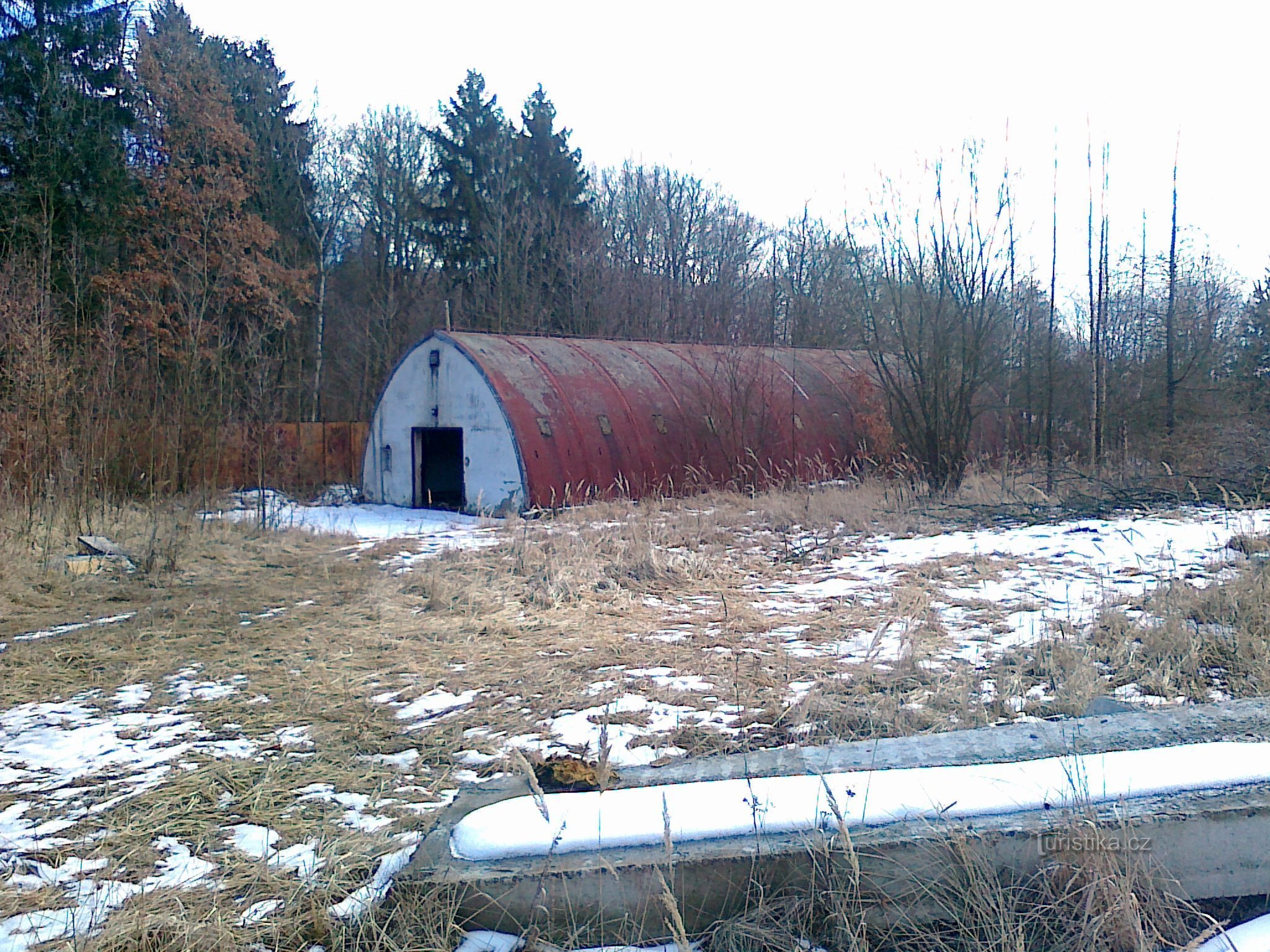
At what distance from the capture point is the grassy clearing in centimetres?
240

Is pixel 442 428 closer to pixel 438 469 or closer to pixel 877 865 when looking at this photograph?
A: pixel 438 469

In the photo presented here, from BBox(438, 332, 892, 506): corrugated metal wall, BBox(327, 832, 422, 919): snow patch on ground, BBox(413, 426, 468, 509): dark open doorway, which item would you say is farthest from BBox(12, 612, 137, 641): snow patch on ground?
BBox(413, 426, 468, 509): dark open doorway

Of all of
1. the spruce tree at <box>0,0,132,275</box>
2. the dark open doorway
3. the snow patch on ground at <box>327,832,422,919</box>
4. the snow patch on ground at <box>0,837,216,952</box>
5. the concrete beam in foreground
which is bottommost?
the snow patch on ground at <box>0,837,216,952</box>

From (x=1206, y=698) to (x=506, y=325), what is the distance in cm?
2491

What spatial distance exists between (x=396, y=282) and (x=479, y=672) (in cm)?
2672

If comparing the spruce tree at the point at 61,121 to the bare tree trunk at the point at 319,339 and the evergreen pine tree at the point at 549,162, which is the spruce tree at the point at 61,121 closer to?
the bare tree trunk at the point at 319,339

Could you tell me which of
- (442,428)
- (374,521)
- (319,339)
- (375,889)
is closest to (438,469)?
(442,428)

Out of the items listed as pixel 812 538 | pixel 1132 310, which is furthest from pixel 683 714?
pixel 1132 310

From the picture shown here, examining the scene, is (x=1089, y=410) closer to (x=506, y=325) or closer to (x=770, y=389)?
(x=770, y=389)

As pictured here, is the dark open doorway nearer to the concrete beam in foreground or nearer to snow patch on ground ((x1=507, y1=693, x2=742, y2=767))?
snow patch on ground ((x1=507, y1=693, x2=742, y2=767))

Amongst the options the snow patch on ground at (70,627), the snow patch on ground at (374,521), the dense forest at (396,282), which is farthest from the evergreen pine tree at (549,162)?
the snow patch on ground at (70,627)

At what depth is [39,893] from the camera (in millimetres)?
2777

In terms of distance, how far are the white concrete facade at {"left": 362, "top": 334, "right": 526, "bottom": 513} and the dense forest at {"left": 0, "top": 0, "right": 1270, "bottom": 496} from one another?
2.14 metres

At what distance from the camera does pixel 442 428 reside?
14.0 metres
